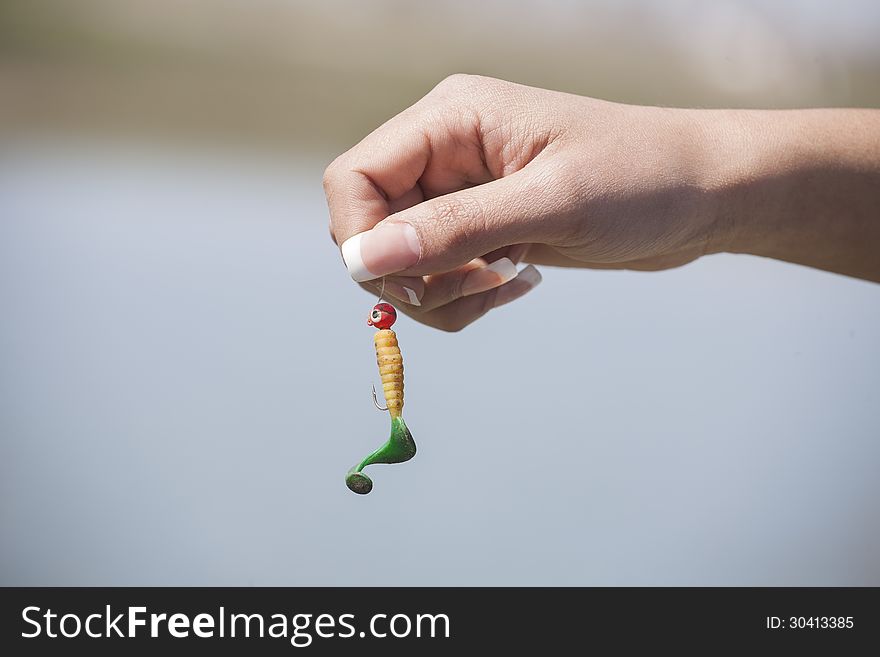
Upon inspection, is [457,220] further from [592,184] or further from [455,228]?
[592,184]

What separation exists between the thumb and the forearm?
10.3 inches

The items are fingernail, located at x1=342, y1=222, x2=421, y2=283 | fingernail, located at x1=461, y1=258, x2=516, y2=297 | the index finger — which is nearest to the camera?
fingernail, located at x1=342, y1=222, x2=421, y2=283

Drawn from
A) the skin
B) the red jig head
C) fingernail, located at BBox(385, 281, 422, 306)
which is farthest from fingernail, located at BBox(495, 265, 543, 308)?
the red jig head

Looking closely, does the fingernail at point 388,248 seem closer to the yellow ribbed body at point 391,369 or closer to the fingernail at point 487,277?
the yellow ribbed body at point 391,369

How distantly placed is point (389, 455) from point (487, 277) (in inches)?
12.1

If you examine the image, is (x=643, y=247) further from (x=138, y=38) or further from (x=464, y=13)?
(x=138, y=38)

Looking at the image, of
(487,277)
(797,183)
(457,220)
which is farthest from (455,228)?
(797,183)

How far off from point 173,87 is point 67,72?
0.25 metres

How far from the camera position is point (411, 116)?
952mm

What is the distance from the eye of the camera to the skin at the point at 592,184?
84 centimetres

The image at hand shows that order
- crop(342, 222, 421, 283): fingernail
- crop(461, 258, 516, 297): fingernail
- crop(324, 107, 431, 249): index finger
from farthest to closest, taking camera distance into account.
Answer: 1. crop(461, 258, 516, 297): fingernail
2. crop(324, 107, 431, 249): index finger
3. crop(342, 222, 421, 283): fingernail

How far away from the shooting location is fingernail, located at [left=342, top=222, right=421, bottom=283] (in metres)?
0.81

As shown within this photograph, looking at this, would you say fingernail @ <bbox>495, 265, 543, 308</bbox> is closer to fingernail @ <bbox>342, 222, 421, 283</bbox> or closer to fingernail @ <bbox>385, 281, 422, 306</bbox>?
fingernail @ <bbox>385, 281, 422, 306</bbox>

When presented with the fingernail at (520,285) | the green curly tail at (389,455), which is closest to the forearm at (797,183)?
the fingernail at (520,285)
